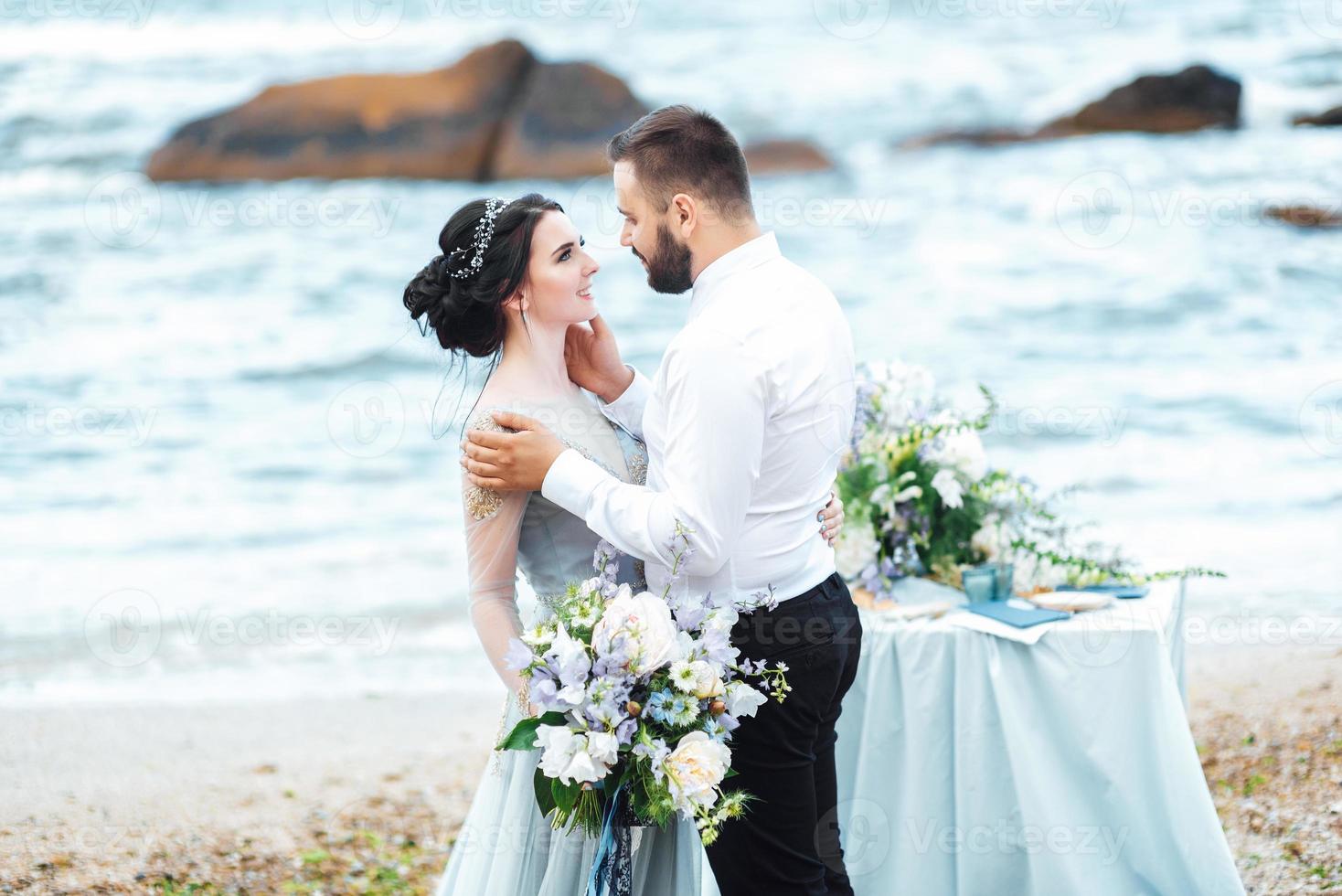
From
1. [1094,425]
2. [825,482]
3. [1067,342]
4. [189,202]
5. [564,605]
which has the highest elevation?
[189,202]

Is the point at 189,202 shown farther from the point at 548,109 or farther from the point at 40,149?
the point at 548,109

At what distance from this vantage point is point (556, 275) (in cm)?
260

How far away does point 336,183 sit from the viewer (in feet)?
52.4

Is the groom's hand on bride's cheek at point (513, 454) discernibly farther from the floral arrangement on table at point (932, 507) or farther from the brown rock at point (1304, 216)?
the brown rock at point (1304, 216)

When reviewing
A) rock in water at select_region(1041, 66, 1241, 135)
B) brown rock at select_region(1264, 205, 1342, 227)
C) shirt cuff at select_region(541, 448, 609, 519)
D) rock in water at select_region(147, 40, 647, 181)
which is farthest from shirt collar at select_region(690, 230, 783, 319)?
rock in water at select_region(1041, 66, 1241, 135)

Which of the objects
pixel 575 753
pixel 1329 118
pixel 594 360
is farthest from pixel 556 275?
pixel 1329 118

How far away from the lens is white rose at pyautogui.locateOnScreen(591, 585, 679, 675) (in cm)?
197

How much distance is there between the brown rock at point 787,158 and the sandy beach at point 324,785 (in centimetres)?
1104

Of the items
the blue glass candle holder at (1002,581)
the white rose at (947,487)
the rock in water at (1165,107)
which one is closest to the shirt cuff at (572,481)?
the white rose at (947,487)

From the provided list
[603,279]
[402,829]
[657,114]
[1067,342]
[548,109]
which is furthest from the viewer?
[548,109]

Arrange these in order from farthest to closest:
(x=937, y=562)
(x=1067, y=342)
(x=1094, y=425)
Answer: (x=1067, y=342) → (x=1094, y=425) → (x=937, y=562)

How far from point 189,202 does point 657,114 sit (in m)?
15.4

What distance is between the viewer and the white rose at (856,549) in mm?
3256

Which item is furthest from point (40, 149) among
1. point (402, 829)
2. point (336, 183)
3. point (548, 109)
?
point (402, 829)
